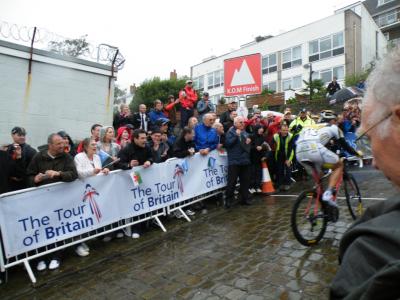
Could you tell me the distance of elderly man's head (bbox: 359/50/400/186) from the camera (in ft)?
3.30

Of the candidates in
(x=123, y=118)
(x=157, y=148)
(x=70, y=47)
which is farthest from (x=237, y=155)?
(x=70, y=47)

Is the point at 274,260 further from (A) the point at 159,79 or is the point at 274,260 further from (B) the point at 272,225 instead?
(A) the point at 159,79

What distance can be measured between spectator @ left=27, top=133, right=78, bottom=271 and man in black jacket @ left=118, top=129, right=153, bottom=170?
3.77 ft

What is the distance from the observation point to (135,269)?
466 centimetres

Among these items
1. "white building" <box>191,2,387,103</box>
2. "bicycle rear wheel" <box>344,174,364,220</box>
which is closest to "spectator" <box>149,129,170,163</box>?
"bicycle rear wheel" <box>344,174,364,220</box>

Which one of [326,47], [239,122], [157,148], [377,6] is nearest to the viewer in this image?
[157,148]

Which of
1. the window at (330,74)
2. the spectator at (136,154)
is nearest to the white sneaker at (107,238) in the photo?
the spectator at (136,154)

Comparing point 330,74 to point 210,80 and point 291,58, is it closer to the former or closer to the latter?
point 291,58

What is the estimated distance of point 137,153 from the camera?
6477 millimetres

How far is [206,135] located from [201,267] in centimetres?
403

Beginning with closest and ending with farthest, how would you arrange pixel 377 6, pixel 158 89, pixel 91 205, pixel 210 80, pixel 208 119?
pixel 91 205, pixel 208 119, pixel 158 89, pixel 210 80, pixel 377 6

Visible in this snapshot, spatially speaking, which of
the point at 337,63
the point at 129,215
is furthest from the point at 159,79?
the point at 129,215

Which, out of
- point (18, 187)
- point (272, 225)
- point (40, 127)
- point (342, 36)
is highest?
point (342, 36)

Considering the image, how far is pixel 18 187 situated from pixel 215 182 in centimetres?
422
